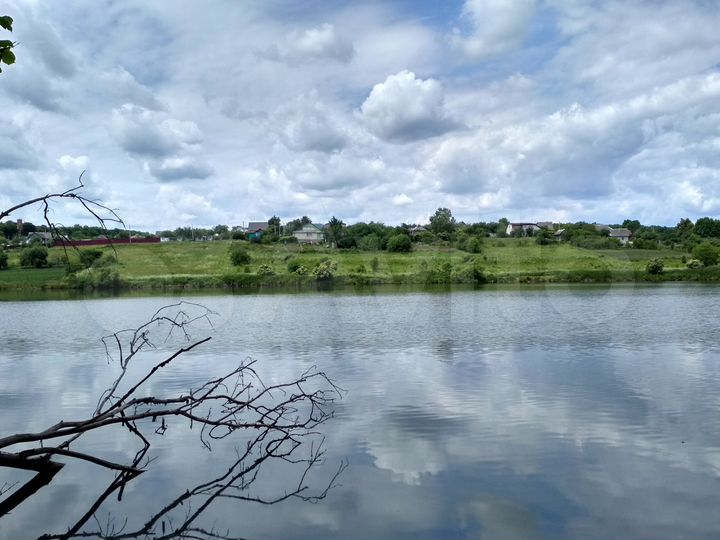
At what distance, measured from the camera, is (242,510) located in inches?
301

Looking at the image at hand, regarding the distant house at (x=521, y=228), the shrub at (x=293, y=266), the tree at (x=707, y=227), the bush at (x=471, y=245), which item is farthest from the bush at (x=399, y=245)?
the tree at (x=707, y=227)

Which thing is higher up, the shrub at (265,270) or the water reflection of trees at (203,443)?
the shrub at (265,270)

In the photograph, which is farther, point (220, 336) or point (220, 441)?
point (220, 336)

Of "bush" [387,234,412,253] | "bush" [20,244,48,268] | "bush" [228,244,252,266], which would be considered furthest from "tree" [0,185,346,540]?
"bush" [387,234,412,253]

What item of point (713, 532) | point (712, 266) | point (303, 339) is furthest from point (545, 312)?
point (712, 266)

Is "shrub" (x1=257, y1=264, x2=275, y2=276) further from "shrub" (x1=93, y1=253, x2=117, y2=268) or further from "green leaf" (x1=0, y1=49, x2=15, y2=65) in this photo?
"green leaf" (x1=0, y1=49, x2=15, y2=65)

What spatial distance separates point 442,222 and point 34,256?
73622 mm

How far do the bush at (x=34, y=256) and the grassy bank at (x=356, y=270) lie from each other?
927 mm

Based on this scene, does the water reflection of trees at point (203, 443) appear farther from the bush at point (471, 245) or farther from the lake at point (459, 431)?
the bush at point (471, 245)

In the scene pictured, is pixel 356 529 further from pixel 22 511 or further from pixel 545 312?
pixel 545 312

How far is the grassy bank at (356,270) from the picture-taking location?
6381 centimetres

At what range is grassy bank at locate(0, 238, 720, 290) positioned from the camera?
209ft

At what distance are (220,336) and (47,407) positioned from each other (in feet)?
37.9

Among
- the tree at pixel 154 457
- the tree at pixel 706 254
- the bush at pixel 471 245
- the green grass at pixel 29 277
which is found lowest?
the tree at pixel 154 457
